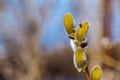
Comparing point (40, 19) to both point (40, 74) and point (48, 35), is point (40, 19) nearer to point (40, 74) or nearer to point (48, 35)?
point (48, 35)

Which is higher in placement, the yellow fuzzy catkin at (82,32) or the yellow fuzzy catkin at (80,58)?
the yellow fuzzy catkin at (82,32)

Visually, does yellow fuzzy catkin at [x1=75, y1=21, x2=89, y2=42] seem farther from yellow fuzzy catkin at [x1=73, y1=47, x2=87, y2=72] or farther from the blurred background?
the blurred background

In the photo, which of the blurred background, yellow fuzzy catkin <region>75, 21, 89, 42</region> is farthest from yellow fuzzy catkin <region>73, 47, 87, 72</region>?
the blurred background

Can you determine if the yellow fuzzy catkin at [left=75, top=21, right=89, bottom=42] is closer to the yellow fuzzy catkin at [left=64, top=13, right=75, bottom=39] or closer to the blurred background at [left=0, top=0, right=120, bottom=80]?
the yellow fuzzy catkin at [left=64, top=13, right=75, bottom=39]

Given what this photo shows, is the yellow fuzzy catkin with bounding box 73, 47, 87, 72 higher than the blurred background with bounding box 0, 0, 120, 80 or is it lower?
higher

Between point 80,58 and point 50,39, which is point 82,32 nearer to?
point 80,58

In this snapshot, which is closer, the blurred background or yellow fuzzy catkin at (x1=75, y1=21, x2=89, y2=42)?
yellow fuzzy catkin at (x1=75, y1=21, x2=89, y2=42)

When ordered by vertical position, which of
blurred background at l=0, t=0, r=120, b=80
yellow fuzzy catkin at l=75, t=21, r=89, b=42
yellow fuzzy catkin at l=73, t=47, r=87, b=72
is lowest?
blurred background at l=0, t=0, r=120, b=80

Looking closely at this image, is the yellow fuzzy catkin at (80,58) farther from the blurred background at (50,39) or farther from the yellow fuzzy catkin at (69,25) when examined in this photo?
the blurred background at (50,39)

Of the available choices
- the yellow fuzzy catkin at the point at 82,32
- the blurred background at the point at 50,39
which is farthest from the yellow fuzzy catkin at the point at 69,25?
the blurred background at the point at 50,39
